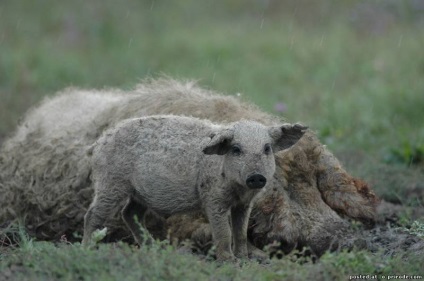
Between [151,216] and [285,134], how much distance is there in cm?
158

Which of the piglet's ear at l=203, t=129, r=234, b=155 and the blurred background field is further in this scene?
the blurred background field

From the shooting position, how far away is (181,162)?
5773 mm

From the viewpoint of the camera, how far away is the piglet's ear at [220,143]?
17.7 ft

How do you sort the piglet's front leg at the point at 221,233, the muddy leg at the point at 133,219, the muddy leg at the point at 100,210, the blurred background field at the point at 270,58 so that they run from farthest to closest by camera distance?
the blurred background field at the point at 270,58 → the muddy leg at the point at 133,219 → the muddy leg at the point at 100,210 → the piglet's front leg at the point at 221,233

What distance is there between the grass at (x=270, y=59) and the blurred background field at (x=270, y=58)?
20mm

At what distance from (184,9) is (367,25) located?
3.55 meters

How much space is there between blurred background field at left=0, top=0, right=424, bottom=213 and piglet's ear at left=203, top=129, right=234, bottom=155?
127 inches

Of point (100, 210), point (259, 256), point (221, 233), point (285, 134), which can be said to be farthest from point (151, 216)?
point (285, 134)

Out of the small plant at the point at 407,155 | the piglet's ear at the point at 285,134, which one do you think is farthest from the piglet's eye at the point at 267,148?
the small plant at the point at 407,155

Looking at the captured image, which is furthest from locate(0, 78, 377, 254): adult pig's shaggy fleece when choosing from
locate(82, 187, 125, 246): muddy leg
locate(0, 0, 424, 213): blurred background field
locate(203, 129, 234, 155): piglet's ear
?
locate(0, 0, 424, 213): blurred background field

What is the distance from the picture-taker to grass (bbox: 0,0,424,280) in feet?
34.9

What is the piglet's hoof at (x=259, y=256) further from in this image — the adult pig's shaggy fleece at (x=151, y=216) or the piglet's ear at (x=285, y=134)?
the piglet's ear at (x=285, y=134)

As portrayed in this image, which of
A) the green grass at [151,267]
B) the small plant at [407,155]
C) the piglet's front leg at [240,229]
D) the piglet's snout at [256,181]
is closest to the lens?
the green grass at [151,267]

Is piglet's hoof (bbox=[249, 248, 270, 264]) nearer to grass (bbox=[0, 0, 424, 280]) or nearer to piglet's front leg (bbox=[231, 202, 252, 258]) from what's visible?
piglet's front leg (bbox=[231, 202, 252, 258])
